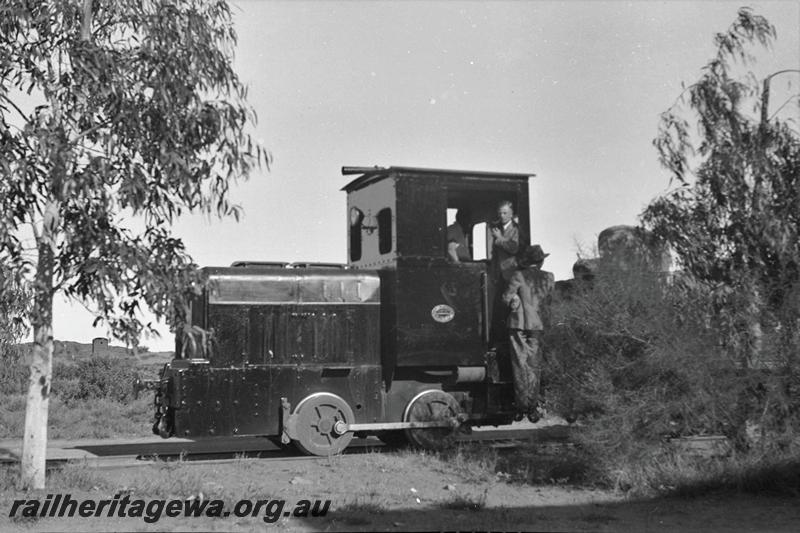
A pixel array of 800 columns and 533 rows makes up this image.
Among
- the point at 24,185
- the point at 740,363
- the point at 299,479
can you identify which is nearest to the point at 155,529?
the point at 299,479

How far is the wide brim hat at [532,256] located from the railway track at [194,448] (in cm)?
221

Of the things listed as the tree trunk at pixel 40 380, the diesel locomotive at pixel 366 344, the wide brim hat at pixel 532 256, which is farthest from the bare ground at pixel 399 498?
the wide brim hat at pixel 532 256

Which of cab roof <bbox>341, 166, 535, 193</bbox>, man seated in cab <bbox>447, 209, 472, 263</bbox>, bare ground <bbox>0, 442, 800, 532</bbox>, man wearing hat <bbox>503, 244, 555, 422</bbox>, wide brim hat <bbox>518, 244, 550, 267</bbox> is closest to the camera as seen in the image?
bare ground <bbox>0, 442, 800, 532</bbox>

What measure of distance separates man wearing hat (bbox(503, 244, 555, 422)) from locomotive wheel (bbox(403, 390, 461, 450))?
3.02 ft

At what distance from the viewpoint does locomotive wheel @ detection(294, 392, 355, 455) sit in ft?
35.3

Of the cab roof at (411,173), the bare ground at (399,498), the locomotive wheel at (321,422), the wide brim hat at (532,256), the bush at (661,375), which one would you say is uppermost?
the cab roof at (411,173)

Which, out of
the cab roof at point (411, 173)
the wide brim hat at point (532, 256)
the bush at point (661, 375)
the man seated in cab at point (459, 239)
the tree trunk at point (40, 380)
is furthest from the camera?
the man seated in cab at point (459, 239)

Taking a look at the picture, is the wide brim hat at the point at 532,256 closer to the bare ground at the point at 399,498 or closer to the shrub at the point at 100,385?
the bare ground at the point at 399,498

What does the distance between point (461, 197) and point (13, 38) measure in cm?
602

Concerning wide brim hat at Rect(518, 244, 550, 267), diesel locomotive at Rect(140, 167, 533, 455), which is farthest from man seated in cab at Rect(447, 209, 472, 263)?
wide brim hat at Rect(518, 244, 550, 267)

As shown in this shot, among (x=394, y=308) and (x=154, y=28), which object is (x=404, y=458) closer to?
(x=394, y=308)

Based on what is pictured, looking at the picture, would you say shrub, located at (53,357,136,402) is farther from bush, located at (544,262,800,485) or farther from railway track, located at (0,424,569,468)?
bush, located at (544,262,800,485)

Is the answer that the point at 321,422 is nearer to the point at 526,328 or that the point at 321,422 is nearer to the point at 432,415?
the point at 432,415

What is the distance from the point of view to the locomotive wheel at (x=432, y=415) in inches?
444
